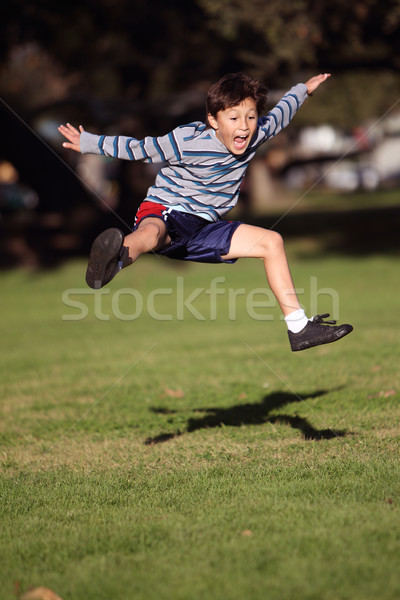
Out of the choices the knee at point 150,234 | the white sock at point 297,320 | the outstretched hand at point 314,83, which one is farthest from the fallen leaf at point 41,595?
the outstretched hand at point 314,83

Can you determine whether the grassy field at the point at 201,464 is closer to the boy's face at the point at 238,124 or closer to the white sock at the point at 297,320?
the white sock at the point at 297,320

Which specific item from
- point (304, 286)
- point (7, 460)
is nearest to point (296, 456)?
point (7, 460)

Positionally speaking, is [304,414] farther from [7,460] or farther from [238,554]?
[238,554]

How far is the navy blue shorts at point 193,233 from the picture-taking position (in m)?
4.89

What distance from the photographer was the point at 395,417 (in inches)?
236

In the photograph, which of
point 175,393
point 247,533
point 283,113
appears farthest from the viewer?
point 175,393

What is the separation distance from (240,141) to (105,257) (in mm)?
1163

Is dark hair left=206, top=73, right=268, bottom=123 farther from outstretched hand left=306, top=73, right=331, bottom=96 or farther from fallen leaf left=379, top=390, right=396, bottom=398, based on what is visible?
fallen leaf left=379, top=390, right=396, bottom=398

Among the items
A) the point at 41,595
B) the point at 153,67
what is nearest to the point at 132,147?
the point at 41,595

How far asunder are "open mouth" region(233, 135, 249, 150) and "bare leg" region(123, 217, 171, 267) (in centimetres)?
67

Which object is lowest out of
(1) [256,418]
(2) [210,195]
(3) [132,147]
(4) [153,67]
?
(1) [256,418]

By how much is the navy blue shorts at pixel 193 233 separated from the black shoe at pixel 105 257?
0.54 metres

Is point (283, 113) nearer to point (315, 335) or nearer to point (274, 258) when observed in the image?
point (274, 258)

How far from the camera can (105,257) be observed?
436 cm
